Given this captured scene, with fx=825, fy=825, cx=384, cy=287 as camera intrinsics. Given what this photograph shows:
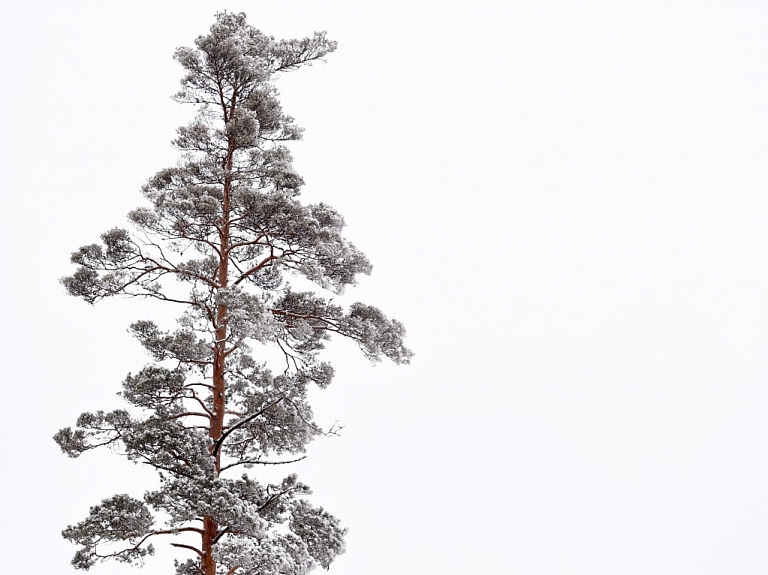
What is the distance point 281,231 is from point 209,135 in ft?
4.30

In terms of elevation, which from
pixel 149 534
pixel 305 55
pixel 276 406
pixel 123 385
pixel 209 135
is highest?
pixel 305 55

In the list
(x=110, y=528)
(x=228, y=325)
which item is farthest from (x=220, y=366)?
(x=110, y=528)

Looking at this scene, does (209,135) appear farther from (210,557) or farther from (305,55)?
(210,557)

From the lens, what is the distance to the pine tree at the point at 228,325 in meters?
7.47

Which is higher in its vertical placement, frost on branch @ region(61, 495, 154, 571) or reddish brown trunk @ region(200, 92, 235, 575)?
reddish brown trunk @ region(200, 92, 235, 575)

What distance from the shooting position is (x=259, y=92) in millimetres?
7961

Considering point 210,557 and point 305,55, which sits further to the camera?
point 305,55

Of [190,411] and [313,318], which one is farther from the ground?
[313,318]

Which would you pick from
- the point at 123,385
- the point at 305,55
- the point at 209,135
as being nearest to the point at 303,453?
the point at 123,385

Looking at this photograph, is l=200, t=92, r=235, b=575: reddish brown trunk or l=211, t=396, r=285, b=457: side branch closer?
l=211, t=396, r=285, b=457: side branch

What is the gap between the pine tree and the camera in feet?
24.5

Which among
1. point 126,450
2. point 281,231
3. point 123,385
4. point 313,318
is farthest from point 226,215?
point 126,450

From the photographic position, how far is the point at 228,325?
8039 millimetres

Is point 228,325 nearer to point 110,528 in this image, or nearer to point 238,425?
point 238,425
